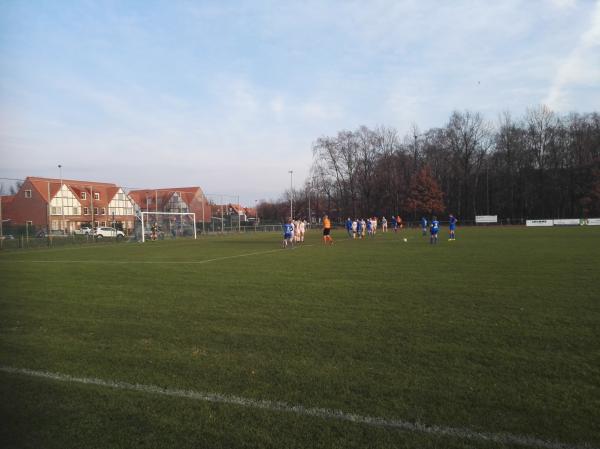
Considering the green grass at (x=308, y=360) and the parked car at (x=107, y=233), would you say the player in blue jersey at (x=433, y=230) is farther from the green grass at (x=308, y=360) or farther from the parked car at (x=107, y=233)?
the parked car at (x=107, y=233)

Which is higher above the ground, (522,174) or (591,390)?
(522,174)

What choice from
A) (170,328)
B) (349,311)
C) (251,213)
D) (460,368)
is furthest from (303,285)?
(251,213)

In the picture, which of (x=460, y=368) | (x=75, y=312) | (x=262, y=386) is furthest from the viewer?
(x=75, y=312)

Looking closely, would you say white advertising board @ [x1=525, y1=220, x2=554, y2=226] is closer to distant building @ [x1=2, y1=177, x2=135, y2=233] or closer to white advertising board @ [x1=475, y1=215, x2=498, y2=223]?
white advertising board @ [x1=475, y1=215, x2=498, y2=223]

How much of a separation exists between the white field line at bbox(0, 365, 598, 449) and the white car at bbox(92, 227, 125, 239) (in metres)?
36.2

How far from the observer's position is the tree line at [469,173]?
212ft

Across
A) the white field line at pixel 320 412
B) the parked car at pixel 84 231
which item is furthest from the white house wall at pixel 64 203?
the white field line at pixel 320 412

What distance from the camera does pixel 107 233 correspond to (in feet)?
130

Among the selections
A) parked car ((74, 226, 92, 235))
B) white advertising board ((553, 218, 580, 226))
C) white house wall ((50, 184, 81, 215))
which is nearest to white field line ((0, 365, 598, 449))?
white house wall ((50, 184, 81, 215))

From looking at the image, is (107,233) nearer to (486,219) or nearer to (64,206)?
(64,206)

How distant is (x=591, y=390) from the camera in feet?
12.9

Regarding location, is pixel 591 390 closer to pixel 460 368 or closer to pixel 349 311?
pixel 460 368

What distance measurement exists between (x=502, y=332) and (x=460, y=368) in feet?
5.53

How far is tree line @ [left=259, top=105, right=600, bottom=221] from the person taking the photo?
64.6 metres
